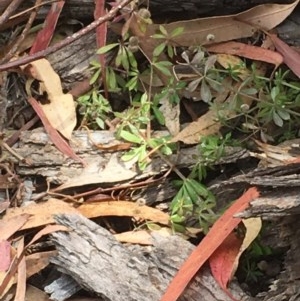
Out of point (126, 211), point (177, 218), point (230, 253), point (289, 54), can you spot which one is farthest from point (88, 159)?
point (289, 54)

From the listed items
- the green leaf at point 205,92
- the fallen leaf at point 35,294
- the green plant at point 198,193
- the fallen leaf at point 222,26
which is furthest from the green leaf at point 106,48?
the fallen leaf at point 35,294

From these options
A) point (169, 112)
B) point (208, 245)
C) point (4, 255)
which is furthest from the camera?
point (169, 112)

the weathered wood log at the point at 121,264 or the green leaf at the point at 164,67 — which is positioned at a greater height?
the green leaf at the point at 164,67

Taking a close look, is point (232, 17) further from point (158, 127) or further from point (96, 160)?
point (96, 160)

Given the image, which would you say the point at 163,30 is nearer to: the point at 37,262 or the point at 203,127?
the point at 203,127

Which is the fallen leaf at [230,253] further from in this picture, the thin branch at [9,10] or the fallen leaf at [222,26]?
the thin branch at [9,10]

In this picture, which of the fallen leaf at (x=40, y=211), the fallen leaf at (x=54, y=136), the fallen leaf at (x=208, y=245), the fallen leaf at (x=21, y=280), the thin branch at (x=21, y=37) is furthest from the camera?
the thin branch at (x=21, y=37)

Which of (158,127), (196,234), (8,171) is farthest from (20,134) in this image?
(196,234)
